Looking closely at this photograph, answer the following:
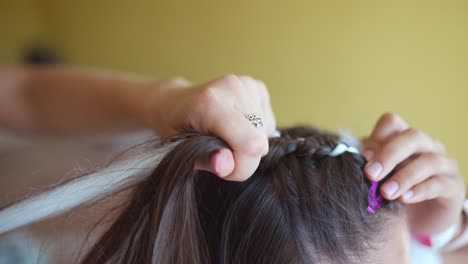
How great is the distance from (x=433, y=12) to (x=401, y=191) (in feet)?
4.15

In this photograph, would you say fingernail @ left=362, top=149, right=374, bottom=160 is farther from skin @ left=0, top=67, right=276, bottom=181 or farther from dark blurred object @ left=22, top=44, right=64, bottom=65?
dark blurred object @ left=22, top=44, right=64, bottom=65

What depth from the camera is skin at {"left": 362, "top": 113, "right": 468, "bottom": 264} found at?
59 centimetres

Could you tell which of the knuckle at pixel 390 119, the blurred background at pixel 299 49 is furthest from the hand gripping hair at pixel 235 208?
the blurred background at pixel 299 49

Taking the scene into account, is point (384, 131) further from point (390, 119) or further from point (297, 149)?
point (297, 149)

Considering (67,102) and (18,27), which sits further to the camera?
(18,27)

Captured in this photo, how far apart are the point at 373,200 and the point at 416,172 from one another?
8 cm

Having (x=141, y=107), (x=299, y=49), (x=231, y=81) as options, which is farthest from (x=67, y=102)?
(x=299, y=49)

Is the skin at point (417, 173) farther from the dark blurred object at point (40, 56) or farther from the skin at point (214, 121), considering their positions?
the dark blurred object at point (40, 56)

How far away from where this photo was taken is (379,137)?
0.70 metres

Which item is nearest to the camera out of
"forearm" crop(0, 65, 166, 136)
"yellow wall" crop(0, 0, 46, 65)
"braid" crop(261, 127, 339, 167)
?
"braid" crop(261, 127, 339, 167)

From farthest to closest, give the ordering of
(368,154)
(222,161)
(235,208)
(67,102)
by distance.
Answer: (67,102)
(368,154)
(235,208)
(222,161)

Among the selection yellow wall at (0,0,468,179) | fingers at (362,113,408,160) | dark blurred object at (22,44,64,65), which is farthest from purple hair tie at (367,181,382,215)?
dark blurred object at (22,44,64,65)

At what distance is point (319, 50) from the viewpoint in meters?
1.87

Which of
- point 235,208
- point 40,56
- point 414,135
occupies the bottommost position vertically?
point 40,56
